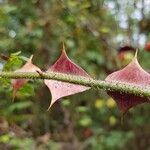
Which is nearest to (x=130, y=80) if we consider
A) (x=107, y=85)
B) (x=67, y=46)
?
(x=107, y=85)

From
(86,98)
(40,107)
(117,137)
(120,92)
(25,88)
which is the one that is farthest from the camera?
(117,137)

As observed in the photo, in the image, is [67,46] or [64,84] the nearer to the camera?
[64,84]

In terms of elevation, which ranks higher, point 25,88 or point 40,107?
point 25,88

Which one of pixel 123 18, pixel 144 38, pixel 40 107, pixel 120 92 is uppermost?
pixel 120 92

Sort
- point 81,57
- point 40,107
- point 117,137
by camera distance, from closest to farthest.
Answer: point 81,57 → point 40,107 → point 117,137

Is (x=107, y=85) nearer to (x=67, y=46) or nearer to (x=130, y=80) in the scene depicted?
(x=130, y=80)

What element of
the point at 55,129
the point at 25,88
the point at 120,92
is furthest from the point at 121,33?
the point at 120,92

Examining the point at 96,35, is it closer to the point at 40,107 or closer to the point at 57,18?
the point at 57,18

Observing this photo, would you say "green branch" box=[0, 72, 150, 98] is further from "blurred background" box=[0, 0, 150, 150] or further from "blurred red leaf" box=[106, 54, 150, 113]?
"blurred background" box=[0, 0, 150, 150]
